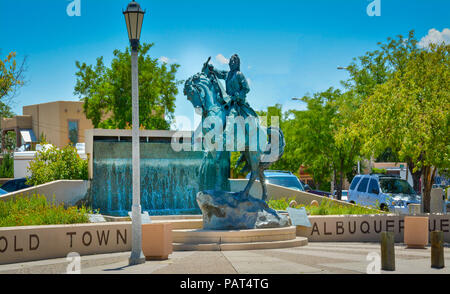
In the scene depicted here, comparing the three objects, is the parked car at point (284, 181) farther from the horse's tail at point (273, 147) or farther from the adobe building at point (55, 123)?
the adobe building at point (55, 123)

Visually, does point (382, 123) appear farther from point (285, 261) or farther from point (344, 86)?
point (344, 86)

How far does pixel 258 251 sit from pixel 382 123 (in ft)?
Result: 26.4

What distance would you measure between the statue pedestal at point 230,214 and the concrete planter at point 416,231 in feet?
11.4

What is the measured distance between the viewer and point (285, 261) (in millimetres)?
11945

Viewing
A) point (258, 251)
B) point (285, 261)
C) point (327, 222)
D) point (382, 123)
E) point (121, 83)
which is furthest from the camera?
point (121, 83)

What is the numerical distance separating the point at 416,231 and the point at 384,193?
28.4 ft

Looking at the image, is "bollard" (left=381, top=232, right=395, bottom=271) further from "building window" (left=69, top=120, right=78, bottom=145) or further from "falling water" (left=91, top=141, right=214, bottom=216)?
"building window" (left=69, top=120, right=78, bottom=145)

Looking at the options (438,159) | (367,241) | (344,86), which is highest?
(344,86)

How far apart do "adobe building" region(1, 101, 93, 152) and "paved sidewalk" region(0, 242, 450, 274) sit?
5915cm

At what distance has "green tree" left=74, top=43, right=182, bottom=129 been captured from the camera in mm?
44656

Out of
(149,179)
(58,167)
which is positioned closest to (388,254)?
(149,179)

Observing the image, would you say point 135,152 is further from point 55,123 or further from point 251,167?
point 55,123

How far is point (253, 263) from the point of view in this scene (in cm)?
1162
